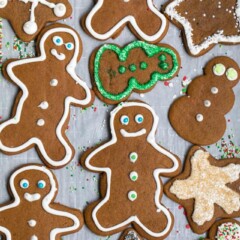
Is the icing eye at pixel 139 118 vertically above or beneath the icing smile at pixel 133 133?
above

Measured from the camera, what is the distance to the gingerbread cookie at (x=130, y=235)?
56.2 inches

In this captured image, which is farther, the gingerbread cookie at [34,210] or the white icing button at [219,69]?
the white icing button at [219,69]

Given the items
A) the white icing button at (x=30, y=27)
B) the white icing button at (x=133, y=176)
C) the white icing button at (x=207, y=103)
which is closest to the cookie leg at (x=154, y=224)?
the white icing button at (x=133, y=176)

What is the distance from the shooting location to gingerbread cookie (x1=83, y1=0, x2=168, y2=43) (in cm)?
141

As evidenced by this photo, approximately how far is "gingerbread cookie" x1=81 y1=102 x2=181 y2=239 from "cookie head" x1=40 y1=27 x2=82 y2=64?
21cm

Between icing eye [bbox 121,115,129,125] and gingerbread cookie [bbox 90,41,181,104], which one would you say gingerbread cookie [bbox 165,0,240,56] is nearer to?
gingerbread cookie [bbox 90,41,181,104]

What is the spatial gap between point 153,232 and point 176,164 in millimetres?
222

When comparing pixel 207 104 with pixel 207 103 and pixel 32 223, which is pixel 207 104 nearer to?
pixel 207 103

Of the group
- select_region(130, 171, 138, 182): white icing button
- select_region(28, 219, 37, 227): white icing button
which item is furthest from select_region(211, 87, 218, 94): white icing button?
select_region(28, 219, 37, 227): white icing button

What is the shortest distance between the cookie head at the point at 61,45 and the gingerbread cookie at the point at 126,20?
56 mm

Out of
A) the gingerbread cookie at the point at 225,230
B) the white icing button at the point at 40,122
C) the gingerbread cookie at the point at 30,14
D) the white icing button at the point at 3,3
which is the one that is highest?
the white icing button at the point at 3,3

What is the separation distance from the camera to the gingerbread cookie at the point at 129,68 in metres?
1.41

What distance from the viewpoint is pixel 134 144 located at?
143 centimetres

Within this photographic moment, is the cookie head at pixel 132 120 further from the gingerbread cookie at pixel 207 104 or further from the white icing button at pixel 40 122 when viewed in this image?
the white icing button at pixel 40 122
